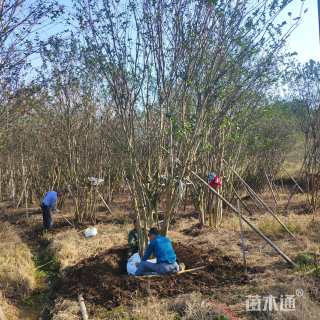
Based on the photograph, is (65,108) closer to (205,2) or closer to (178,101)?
(178,101)

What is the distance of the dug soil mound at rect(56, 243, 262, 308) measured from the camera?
633cm

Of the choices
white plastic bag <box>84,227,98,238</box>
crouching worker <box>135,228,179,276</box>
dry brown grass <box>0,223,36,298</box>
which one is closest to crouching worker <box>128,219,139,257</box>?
crouching worker <box>135,228,179,276</box>

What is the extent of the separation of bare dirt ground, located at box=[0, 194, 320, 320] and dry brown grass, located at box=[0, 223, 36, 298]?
0.32m

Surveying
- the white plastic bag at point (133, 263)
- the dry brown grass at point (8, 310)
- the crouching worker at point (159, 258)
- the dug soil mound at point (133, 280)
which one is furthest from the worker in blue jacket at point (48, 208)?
the crouching worker at point (159, 258)

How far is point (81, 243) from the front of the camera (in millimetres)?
10484

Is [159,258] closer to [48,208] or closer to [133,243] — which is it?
[133,243]

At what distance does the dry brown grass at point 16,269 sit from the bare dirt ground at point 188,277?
12.8 inches

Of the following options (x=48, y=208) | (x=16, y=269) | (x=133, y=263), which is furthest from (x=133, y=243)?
(x=48, y=208)

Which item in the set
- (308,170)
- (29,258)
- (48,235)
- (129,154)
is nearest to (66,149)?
(48,235)

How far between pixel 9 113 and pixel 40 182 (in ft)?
37.7

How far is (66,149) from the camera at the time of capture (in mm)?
13281

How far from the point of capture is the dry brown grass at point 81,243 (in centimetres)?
932

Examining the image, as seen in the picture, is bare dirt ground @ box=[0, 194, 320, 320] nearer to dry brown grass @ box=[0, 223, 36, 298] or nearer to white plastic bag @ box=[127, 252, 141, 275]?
white plastic bag @ box=[127, 252, 141, 275]

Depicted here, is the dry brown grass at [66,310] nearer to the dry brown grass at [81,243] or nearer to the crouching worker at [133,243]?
the crouching worker at [133,243]
